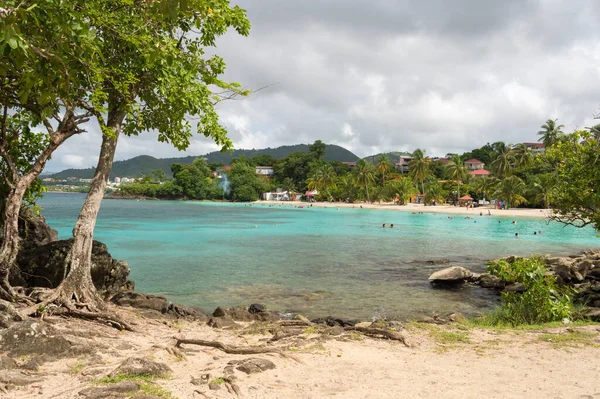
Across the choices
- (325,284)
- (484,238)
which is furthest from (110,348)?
(484,238)

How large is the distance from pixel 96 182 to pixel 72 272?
1.94m

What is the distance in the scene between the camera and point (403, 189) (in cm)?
8906

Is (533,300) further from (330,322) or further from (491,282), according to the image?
(491,282)

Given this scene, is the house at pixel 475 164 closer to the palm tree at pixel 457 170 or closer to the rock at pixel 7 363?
the palm tree at pixel 457 170

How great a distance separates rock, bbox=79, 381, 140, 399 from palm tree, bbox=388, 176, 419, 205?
87540 millimetres

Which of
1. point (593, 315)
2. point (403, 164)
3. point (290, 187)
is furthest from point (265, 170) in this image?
point (593, 315)

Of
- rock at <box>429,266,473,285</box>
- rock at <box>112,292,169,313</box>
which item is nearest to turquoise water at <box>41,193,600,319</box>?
rock at <box>429,266,473,285</box>

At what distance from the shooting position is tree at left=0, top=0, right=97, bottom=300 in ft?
11.4

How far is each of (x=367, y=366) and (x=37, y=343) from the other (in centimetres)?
505

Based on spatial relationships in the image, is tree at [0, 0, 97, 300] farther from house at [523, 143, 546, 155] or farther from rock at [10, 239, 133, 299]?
house at [523, 143, 546, 155]

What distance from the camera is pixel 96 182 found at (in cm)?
874

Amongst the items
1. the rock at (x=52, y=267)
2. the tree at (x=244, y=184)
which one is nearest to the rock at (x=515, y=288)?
the rock at (x=52, y=267)

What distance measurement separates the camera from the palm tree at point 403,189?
89.0 metres

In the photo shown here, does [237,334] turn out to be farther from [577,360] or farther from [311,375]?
[577,360]
